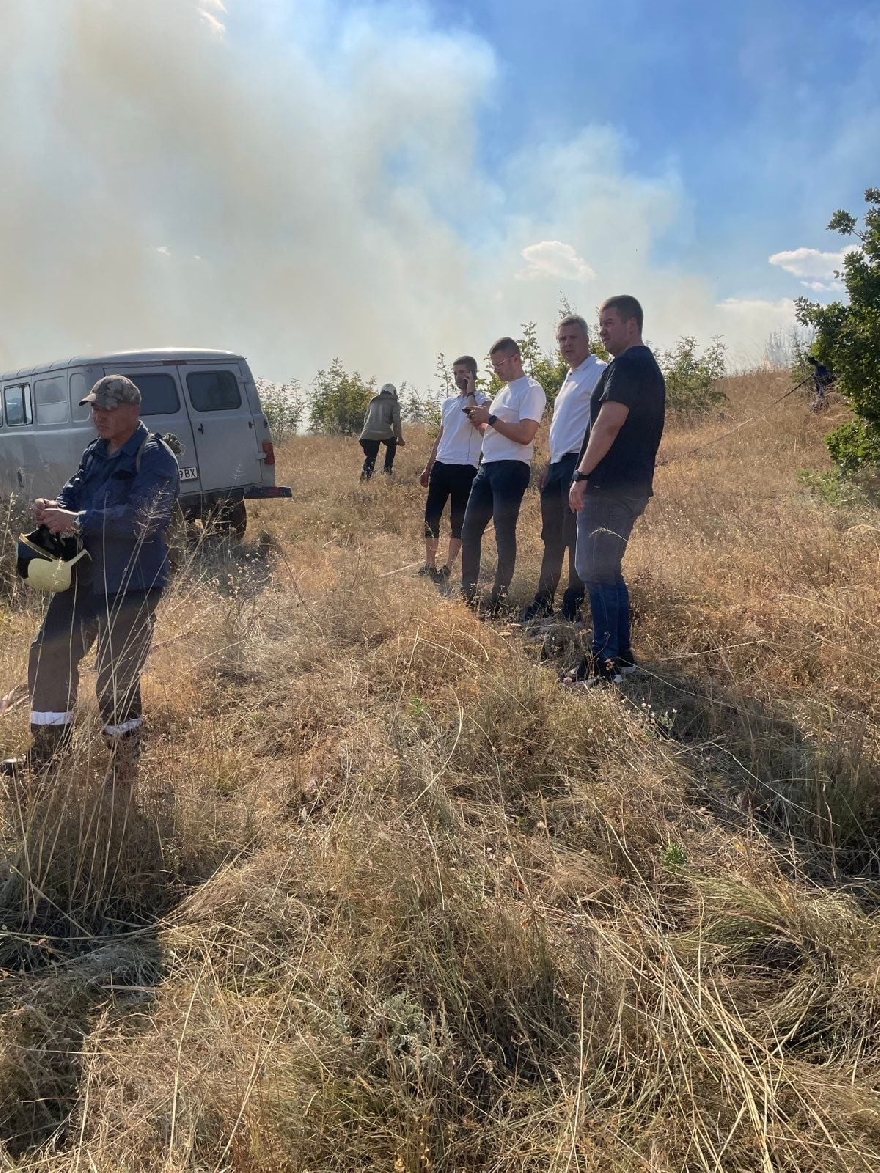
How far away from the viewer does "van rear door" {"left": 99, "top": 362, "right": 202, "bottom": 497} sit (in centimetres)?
674

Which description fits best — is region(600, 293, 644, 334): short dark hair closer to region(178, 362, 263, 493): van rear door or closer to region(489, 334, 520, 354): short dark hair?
region(489, 334, 520, 354): short dark hair

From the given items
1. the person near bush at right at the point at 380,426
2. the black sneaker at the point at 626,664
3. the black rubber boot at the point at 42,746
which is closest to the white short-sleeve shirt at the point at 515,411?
the black sneaker at the point at 626,664

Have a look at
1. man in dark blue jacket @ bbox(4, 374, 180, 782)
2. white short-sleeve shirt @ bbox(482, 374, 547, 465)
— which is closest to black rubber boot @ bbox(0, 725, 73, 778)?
man in dark blue jacket @ bbox(4, 374, 180, 782)

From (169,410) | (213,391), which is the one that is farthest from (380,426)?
(169,410)

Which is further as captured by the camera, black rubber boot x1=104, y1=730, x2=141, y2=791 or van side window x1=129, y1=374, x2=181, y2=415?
van side window x1=129, y1=374, x2=181, y2=415

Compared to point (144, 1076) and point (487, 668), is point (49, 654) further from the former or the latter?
point (487, 668)

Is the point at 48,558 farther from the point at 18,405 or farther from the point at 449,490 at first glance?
the point at 18,405

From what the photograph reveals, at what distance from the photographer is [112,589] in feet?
8.25

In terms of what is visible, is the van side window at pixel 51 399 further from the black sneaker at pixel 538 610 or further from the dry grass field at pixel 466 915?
the black sneaker at pixel 538 610

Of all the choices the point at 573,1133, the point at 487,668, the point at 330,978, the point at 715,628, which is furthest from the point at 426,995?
the point at 715,628

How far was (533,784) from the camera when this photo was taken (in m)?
2.48

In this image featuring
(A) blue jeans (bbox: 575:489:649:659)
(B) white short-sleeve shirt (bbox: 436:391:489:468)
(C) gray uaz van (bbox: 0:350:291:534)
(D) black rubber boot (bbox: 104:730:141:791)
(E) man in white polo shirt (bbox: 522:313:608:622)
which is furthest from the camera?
(C) gray uaz van (bbox: 0:350:291:534)

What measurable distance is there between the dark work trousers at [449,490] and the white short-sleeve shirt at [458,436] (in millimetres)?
68

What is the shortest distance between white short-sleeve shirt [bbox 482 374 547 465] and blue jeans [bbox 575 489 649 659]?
0.99 m
